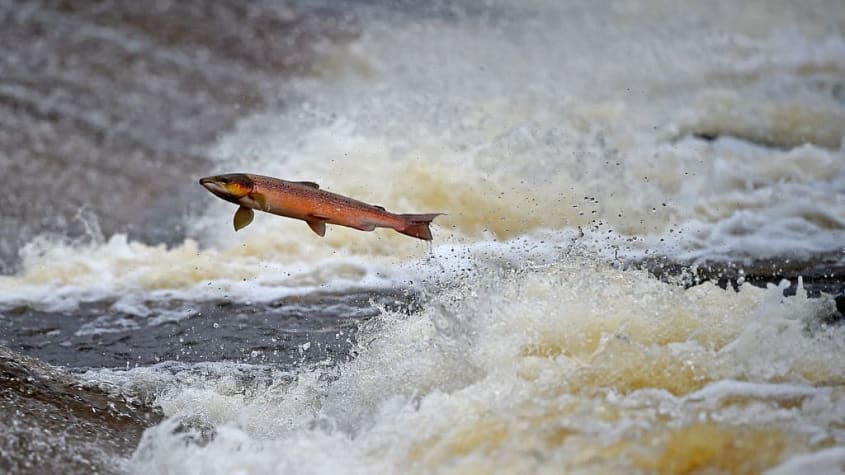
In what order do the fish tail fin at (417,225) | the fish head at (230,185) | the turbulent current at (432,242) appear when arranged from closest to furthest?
the turbulent current at (432,242), the fish head at (230,185), the fish tail fin at (417,225)

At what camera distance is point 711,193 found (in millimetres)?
7445

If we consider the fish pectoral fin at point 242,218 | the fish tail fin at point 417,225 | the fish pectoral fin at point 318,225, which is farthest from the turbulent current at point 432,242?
the fish pectoral fin at point 242,218

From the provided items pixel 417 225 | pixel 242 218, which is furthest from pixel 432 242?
pixel 242 218

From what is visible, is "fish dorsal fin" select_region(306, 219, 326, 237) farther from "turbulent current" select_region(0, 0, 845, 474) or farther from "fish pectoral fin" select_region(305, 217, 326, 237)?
"turbulent current" select_region(0, 0, 845, 474)

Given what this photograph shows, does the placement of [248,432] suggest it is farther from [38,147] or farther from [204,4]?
[204,4]

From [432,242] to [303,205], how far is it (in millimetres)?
2865

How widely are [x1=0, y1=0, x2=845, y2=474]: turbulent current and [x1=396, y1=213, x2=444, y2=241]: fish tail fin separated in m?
0.33

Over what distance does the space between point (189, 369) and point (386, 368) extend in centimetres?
102

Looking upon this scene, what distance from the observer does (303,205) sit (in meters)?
3.34

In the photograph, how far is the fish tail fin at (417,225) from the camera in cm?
336

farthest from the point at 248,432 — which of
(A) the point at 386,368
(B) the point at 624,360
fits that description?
(B) the point at 624,360

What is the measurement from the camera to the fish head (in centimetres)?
318

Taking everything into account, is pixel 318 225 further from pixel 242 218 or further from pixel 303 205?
pixel 242 218

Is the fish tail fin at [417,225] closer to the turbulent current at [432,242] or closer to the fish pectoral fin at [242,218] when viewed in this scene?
the turbulent current at [432,242]
